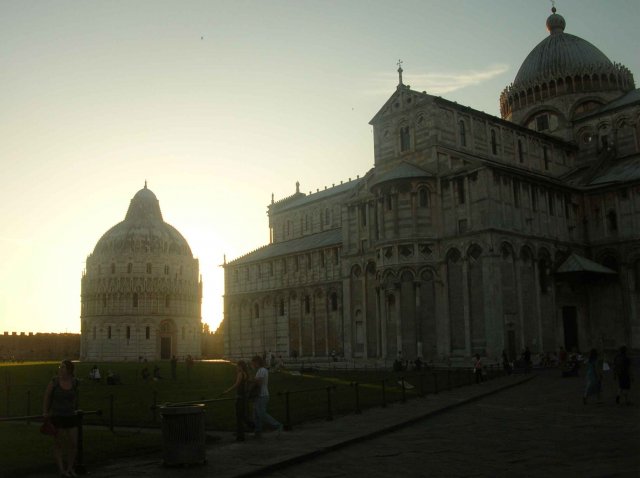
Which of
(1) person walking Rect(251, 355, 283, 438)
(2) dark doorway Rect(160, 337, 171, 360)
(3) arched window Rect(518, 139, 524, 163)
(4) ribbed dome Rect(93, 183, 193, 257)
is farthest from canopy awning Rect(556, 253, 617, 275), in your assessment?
(4) ribbed dome Rect(93, 183, 193, 257)

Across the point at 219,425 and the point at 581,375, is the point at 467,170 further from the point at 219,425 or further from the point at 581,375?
the point at 219,425

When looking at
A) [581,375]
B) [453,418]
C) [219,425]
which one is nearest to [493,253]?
[581,375]

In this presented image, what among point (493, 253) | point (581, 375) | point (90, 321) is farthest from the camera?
point (90, 321)

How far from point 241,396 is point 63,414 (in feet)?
14.8

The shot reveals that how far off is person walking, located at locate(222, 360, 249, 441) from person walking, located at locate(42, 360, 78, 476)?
3.84 m

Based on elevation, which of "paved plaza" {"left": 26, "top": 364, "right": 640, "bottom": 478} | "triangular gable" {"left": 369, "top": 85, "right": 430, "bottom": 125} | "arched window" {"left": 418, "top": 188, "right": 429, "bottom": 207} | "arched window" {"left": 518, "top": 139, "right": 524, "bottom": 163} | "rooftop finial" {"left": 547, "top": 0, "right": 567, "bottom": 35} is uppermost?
"rooftop finial" {"left": 547, "top": 0, "right": 567, "bottom": 35}

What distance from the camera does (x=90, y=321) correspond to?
99.3 metres

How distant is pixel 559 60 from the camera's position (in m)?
56.4

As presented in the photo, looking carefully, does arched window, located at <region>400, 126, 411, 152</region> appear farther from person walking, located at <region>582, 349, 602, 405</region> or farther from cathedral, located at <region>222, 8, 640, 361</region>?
person walking, located at <region>582, 349, 602, 405</region>

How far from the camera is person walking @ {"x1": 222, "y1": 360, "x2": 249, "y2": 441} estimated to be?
14125mm

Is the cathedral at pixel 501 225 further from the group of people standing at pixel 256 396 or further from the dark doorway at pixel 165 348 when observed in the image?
the dark doorway at pixel 165 348

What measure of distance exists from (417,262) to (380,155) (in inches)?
363

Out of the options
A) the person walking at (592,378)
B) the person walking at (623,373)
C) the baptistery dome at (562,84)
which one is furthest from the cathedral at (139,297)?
the person walking at (623,373)

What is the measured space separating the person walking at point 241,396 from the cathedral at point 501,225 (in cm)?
2625
